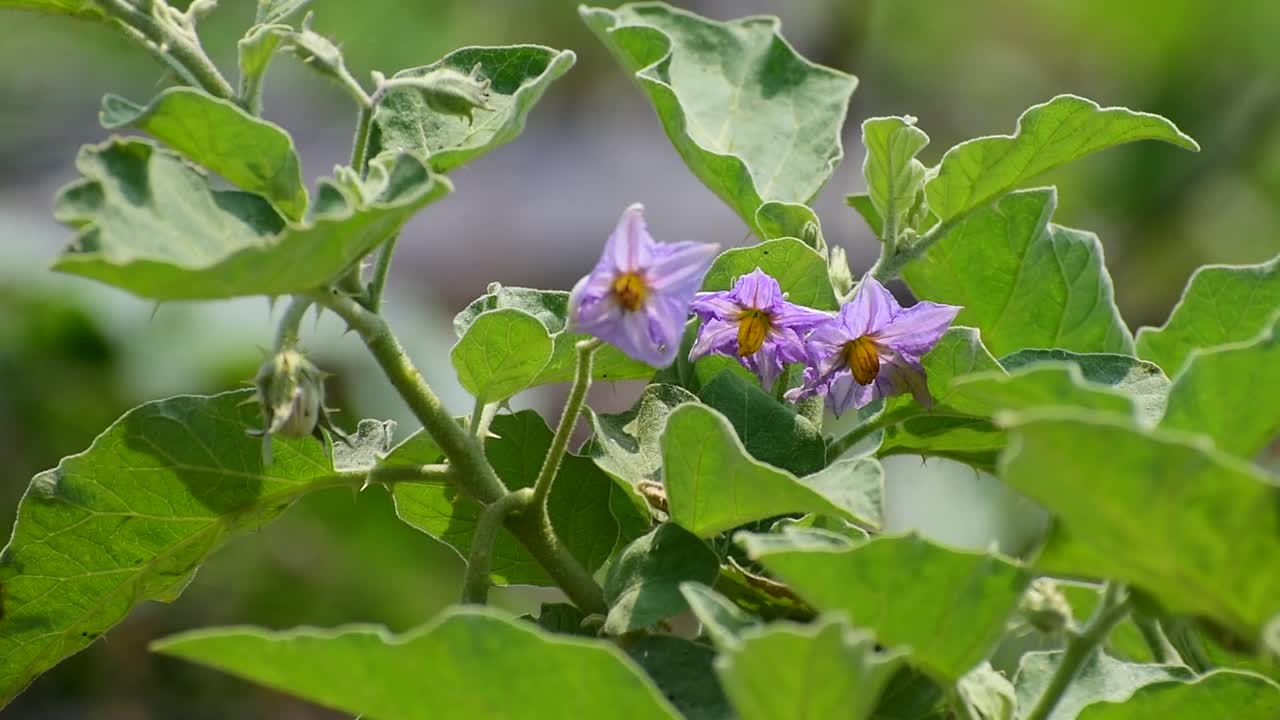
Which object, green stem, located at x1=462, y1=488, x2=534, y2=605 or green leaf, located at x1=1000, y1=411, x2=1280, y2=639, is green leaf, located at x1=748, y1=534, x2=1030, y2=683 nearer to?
green leaf, located at x1=1000, y1=411, x2=1280, y2=639

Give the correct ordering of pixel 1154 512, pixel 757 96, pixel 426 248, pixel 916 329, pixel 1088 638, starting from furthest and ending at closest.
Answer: pixel 426 248 < pixel 757 96 < pixel 916 329 < pixel 1088 638 < pixel 1154 512

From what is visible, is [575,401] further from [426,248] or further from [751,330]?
[426,248]

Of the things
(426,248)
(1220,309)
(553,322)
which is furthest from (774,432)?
(426,248)

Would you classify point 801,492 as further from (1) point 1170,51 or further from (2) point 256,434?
(1) point 1170,51

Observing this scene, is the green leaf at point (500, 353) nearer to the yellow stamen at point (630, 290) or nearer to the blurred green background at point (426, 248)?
the yellow stamen at point (630, 290)

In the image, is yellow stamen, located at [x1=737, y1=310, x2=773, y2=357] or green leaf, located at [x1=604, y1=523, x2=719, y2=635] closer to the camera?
green leaf, located at [x1=604, y1=523, x2=719, y2=635]

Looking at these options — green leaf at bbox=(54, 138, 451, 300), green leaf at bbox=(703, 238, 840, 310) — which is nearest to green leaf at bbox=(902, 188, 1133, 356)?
green leaf at bbox=(703, 238, 840, 310)

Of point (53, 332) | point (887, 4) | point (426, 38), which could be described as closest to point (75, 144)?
point (426, 38)
